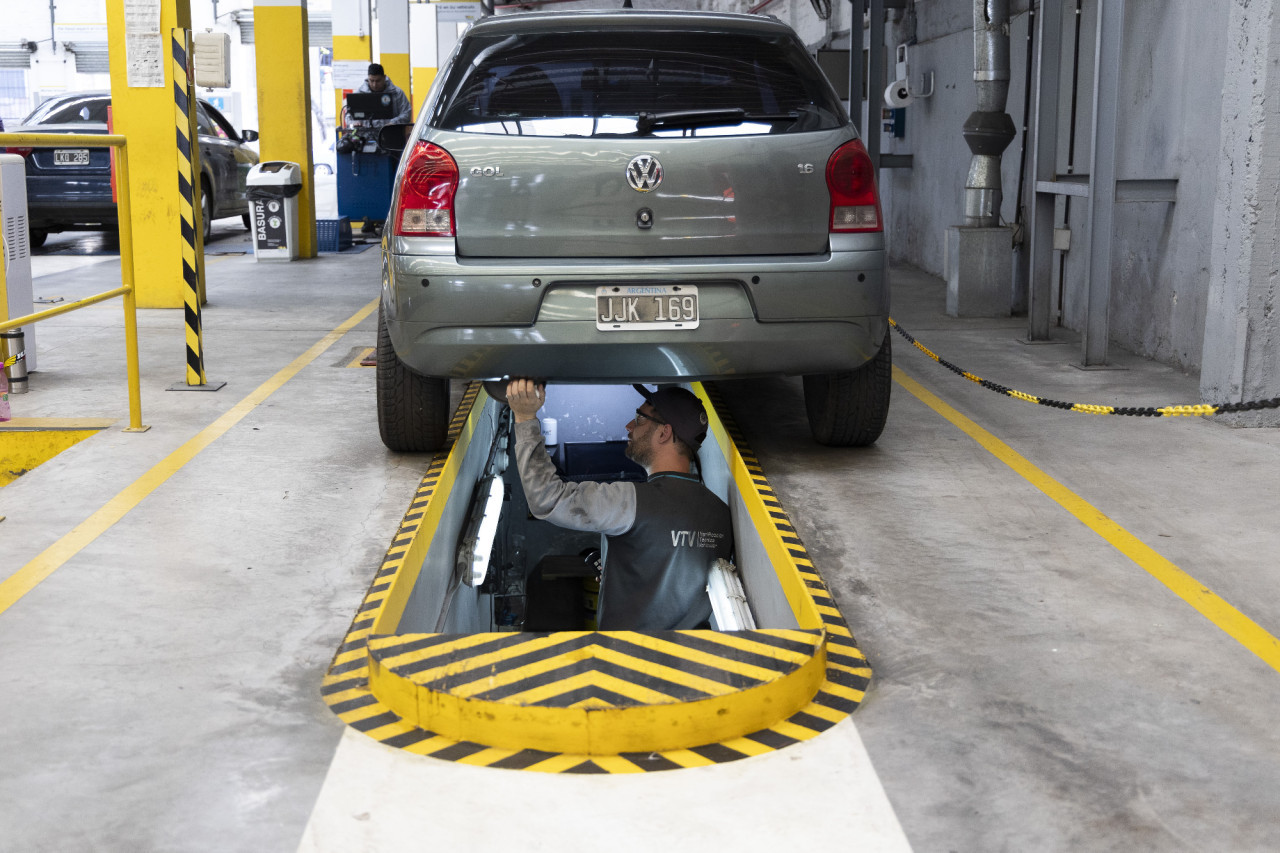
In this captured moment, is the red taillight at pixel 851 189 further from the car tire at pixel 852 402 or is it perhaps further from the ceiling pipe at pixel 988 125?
the ceiling pipe at pixel 988 125

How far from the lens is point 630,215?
13.8 ft

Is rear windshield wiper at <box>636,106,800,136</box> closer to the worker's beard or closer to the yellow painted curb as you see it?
the worker's beard

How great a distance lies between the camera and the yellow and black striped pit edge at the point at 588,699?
2.75 meters

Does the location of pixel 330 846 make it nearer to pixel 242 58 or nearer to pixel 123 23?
pixel 123 23

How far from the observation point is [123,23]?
9820 mm

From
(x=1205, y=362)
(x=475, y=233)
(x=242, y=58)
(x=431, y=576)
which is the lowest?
(x=431, y=576)

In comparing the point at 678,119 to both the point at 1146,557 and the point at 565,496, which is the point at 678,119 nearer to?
the point at 565,496

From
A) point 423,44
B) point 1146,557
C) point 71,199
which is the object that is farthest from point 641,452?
point 423,44

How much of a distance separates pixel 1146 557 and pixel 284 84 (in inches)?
467

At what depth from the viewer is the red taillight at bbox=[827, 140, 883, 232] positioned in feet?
14.3

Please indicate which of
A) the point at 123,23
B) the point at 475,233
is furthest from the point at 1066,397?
the point at 123,23

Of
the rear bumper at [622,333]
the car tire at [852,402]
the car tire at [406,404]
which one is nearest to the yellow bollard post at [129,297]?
the car tire at [406,404]

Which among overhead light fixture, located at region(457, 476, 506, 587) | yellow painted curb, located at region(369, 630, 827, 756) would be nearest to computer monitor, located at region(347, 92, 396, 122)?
overhead light fixture, located at region(457, 476, 506, 587)

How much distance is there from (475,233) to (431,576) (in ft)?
3.97
